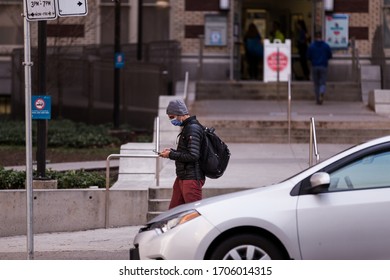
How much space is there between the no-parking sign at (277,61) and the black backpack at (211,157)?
14.7 metres

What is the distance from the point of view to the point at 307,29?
29.6m

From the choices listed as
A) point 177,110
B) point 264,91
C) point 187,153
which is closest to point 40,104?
point 177,110

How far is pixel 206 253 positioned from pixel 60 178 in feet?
20.8

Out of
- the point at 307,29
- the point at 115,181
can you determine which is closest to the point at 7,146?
the point at 115,181

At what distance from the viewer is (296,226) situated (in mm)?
8648

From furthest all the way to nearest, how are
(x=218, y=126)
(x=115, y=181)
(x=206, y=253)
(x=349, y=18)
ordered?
(x=349, y=18), (x=218, y=126), (x=115, y=181), (x=206, y=253)

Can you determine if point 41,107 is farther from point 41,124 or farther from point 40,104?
point 41,124

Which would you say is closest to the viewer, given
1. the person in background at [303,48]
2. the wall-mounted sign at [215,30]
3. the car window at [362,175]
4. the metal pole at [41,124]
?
the car window at [362,175]

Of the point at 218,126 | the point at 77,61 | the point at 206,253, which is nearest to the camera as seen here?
the point at 206,253

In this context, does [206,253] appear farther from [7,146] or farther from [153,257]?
[7,146]

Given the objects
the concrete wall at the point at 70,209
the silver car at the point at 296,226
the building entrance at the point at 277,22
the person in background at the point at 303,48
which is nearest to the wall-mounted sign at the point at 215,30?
the building entrance at the point at 277,22

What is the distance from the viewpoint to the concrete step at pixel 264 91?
1013 inches

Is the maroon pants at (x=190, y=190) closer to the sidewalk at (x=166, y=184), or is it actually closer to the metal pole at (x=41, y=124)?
the sidewalk at (x=166, y=184)

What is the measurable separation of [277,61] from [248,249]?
57.2 ft
